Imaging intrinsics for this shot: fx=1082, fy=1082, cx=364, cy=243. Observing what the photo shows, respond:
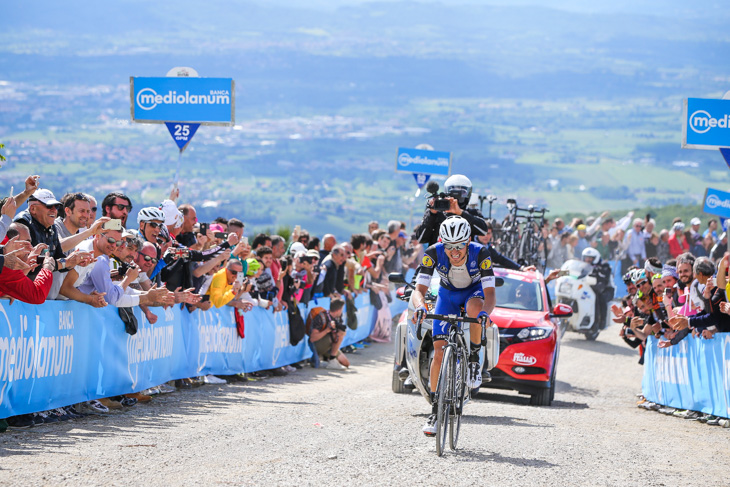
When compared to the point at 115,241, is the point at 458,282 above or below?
below

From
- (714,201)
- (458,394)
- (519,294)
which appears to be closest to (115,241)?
(458,394)

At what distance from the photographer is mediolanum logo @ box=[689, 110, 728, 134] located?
1525 cm

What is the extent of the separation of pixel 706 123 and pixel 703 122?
53mm

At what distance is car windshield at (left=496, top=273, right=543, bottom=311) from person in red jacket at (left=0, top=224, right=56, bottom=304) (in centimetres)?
711

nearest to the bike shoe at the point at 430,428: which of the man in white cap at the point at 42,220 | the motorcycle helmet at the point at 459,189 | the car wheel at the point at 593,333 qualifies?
the motorcycle helmet at the point at 459,189

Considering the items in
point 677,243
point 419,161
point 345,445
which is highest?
point 419,161

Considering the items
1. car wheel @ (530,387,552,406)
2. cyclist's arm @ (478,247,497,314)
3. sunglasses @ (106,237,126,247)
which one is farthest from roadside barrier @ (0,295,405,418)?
car wheel @ (530,387,552,406)

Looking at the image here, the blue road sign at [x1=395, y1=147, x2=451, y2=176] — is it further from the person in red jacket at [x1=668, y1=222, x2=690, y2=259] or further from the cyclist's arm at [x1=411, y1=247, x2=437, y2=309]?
the cyclist's arm at [x1=411, y1=247, x2=437, y2=309]

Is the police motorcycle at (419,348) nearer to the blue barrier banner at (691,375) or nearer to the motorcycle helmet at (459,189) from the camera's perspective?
the motorcycle helmet at (459,189)

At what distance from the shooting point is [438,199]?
11891 millimetres

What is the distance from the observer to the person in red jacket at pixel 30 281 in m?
9.53

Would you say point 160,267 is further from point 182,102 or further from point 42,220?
point 182,102

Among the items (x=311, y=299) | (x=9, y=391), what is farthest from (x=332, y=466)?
(x=311, y=299)

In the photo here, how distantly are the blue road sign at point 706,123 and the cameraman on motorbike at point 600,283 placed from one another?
9.43m
